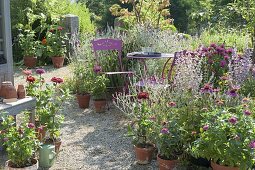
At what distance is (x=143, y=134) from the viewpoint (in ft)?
13.4

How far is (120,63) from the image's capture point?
6340 mm

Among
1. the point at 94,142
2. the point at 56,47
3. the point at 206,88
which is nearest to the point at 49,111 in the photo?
the point at 94,142

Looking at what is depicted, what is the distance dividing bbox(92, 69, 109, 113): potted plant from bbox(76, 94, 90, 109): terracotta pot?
0.21 meters

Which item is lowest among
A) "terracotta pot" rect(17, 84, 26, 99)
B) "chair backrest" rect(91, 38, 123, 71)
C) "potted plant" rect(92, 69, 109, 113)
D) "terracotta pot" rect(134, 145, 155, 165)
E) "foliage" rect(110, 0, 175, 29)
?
"terracotta pot" rect(134, 145, 155, 165)

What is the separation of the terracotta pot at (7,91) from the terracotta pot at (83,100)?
1.79 m

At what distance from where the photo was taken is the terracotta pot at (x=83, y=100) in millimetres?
6059

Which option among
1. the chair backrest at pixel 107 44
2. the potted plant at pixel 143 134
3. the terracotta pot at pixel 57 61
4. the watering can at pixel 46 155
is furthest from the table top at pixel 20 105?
the terracotta pot at pixel 57 61

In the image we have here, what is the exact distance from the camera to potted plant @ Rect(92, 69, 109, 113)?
5848 millimetres

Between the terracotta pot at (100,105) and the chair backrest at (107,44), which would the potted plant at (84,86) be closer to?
the terracotta pot at (100,105)

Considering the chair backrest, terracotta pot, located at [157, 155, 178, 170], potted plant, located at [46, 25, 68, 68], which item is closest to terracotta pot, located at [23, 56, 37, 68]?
potted plant, located at [46, 25, 68, 68]

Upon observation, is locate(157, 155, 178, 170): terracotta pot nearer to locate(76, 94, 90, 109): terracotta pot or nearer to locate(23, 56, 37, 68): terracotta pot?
locate(76, 94, 90, 109): terracotta pot

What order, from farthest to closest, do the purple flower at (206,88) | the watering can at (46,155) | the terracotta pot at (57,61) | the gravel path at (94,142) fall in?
the terracotta pot at (57,61) < the gravel path at (94,142) < the watering can at (46,155) < the purple flower at (206,88)

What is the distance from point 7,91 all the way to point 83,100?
189cm

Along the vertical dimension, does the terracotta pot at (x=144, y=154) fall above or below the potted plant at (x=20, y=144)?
below
